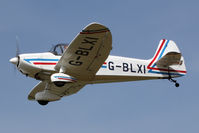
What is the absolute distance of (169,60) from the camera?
58.1ft

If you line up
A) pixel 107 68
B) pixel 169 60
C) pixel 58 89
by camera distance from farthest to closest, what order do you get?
pixel 169 60
pixel 58 89
pixel 107 68

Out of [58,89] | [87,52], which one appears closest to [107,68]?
[87,52]

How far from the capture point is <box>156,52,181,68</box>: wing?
17.5 meters

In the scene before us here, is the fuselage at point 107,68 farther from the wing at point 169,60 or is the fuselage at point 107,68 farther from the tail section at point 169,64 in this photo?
the wing at point 169,60

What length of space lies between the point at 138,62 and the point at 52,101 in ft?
13.1

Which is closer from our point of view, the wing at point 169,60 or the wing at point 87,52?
the wing at point 87,52

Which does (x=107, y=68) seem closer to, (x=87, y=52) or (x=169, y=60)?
(x=87, y=52)

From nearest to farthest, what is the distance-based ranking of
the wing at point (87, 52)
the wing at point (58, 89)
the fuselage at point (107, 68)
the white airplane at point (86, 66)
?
the wing at point (87, 52) < the white airplane at point (86, 66) < the fuselage at point (107, 68) < the wing at point (58, 89)

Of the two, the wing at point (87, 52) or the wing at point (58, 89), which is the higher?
the wing at point (87, 52)

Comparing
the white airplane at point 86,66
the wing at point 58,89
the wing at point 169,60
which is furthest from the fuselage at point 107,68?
the wing at point 58,89

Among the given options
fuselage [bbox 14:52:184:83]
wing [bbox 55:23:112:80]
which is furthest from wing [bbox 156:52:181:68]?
wing [bbox 55:23:112:80]

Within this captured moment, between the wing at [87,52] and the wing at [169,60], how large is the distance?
3418mm

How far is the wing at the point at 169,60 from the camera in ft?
57.3

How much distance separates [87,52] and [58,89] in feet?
10.6
